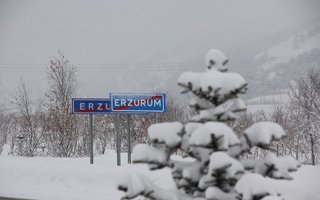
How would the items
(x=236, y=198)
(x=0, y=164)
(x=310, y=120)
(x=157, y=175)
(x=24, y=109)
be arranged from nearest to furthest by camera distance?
(x=236, y=198)
(x=157, y=175)
(x=0, y=164)
(x=24, y=109)
(x=310, y=120)

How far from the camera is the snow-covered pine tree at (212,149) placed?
3.02 metres

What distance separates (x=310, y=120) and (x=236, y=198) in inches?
1508

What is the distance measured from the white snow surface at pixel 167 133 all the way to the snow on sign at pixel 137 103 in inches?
489

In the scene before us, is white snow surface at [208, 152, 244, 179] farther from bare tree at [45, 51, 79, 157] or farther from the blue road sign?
bare tree at [45, 51, 79, 157]

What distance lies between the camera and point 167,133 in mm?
3273

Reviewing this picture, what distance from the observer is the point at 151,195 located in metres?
3.29

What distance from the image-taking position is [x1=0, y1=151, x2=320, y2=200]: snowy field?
392 inches

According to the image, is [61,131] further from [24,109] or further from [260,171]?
[260,171]

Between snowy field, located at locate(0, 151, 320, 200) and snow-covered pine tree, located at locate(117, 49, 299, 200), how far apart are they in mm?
6402

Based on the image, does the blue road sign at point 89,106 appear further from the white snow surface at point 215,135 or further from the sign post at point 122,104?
the white snow surface at point 215,135

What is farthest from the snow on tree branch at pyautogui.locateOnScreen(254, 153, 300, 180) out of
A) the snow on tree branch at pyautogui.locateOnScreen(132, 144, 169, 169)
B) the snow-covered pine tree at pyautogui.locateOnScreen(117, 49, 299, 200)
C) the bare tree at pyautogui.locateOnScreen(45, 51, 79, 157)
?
the bare tree at pyautogui.locateOnScreen(45, 51, 79, 157)

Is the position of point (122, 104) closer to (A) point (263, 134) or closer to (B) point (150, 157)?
(B) point (150, 157)

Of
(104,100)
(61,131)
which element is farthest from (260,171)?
(61,131)

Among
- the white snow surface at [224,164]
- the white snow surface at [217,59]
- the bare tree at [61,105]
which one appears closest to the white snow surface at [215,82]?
the white snow surface at [217,59]
